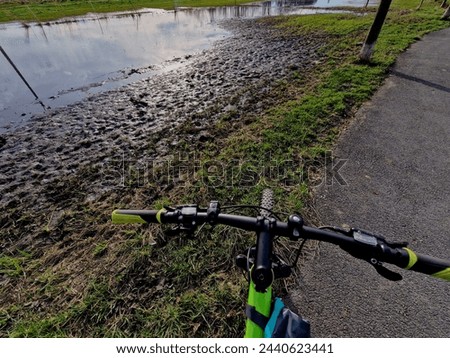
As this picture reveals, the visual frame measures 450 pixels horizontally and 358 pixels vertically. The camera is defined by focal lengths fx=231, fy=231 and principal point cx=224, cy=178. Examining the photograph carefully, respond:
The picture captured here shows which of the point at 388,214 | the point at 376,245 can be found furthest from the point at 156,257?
the point at 388,214

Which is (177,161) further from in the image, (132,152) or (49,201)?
(49,201)

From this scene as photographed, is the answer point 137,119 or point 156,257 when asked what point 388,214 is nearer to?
point 156,257

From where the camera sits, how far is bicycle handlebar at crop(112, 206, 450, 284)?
127 centimetres

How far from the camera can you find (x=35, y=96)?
8.91 m

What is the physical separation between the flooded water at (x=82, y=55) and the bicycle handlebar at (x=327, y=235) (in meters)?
8.65

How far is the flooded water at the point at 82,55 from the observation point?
9055mm

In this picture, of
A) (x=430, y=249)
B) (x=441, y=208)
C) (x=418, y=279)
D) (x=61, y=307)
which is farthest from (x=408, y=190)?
(x=61, y=307)

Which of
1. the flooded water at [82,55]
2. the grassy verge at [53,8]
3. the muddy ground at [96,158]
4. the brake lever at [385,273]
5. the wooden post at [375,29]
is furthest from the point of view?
the grassy verge at [53,8]

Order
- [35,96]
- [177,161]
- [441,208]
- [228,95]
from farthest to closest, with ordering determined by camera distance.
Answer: [35,96] → [228,95] → [177,161] → [441,208]

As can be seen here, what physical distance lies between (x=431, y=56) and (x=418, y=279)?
11806mm

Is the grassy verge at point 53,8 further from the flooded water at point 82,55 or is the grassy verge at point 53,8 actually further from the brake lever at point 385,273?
the brake lever at point 385,273

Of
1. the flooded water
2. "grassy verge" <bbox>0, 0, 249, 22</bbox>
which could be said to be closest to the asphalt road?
the flooded water

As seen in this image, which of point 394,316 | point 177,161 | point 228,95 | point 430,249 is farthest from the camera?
point 228,95

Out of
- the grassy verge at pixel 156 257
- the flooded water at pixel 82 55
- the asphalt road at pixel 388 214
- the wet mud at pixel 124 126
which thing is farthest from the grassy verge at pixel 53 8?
the asphalt road at pixel 388 214
